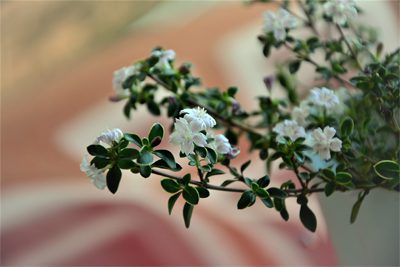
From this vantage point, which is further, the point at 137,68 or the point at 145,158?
the point at 137,68

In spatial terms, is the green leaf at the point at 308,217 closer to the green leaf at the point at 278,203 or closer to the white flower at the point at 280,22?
the green leaf at the point at 278,203

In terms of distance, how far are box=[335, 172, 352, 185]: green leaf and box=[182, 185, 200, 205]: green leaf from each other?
0.13m

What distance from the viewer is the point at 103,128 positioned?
1121 millimetres

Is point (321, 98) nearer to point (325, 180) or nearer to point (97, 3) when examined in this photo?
point (325, 180)

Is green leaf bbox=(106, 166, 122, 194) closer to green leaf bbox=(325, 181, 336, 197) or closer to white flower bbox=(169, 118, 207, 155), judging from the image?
white flower bbox=(169, 118, 207, 155)

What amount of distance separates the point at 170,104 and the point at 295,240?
0.36 m

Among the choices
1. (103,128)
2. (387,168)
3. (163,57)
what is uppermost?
(103,128)

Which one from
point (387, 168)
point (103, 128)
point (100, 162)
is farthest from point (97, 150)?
point (103, 128)

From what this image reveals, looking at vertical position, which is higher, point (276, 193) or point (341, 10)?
point (341, 10)

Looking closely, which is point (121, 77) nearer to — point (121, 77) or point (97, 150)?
point (121, 77)

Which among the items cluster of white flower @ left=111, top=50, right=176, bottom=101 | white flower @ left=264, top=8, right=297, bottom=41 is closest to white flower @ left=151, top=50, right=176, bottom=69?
cluster of white flower @ left=111, top=50, right=176, bottom=101

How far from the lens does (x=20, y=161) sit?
110cm

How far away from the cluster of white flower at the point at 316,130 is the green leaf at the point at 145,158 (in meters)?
0.13

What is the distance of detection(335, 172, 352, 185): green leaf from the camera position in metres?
0.51
